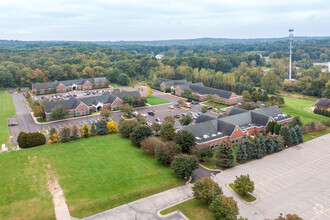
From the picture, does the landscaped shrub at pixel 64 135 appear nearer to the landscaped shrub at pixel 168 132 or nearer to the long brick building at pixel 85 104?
the long brick building at pixel 85 104

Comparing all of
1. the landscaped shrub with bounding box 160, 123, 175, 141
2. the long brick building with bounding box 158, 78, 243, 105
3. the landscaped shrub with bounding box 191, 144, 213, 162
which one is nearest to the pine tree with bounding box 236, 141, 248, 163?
the landscaped shrub with bounding box 191, 144, 213, 162

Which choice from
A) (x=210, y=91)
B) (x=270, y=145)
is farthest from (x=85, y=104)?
(x=270, y=145)

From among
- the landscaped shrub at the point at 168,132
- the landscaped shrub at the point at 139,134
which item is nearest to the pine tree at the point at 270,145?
the landscaped shrub at the point at 168,132

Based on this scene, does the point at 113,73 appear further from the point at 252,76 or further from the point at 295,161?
the point at 295,161

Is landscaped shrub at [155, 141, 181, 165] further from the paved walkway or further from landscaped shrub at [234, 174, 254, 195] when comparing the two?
landscaped shrub at [234, 174, 254, 195]

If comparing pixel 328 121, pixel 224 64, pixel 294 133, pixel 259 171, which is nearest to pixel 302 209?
pixel 259 171

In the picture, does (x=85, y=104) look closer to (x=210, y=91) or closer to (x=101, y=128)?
(x=101, y=128)

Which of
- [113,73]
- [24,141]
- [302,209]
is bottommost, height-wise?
[302,209]
